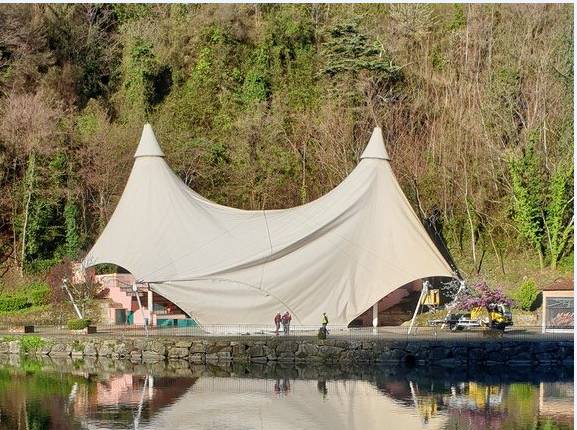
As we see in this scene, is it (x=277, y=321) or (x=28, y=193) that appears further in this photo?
(x=28, y=193)

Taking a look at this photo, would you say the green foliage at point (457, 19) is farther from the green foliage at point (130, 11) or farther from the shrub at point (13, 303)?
the shrub at point (13, 303)

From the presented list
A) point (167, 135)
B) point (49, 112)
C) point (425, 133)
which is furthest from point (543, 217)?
point (49, 112)

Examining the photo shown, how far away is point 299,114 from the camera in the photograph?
53125 mm

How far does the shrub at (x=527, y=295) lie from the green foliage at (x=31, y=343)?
1719 cm

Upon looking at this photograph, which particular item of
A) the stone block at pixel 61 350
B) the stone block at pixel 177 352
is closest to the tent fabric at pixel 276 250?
the stone block at pixel 177 352

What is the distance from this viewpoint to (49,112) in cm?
4962

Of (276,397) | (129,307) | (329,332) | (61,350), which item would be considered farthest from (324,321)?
(129,307)

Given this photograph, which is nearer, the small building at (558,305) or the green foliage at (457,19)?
the small building at (558,305)

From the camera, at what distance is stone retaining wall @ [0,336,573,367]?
32156 mm

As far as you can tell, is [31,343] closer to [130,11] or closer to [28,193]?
[28,193]

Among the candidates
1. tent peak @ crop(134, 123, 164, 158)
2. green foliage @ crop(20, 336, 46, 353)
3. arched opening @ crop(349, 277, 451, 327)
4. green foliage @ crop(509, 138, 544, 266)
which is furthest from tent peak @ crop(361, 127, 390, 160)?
green foliage @ crop(20, 336, 46, 353)

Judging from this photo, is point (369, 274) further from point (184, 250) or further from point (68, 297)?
point (68, 297)

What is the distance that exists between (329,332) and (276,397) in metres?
9.29

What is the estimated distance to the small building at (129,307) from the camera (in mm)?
39938
